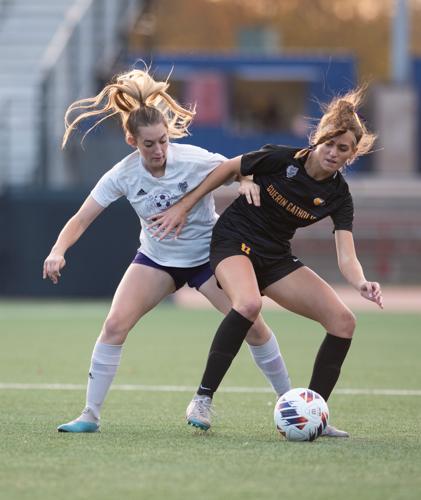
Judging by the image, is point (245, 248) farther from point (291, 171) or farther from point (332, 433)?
point (332, 433)

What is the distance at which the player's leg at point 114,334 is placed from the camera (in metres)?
6.68

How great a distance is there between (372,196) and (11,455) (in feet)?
71.9

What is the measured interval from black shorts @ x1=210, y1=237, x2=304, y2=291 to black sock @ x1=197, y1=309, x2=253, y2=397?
12.9 inches

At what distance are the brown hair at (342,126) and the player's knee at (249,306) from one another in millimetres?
861

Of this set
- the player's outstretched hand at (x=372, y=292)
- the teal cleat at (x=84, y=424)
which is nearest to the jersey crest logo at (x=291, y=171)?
the player's outstretched hand at (x=372, y=292)

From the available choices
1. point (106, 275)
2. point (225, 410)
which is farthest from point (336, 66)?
point (225, 410)

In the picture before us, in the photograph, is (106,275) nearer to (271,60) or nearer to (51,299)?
(51,299)

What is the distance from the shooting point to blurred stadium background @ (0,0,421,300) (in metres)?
19.2

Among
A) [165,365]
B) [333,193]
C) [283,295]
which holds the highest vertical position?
[333,193]

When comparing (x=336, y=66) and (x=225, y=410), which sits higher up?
(x=336, y=66)

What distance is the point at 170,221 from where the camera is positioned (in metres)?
6.69

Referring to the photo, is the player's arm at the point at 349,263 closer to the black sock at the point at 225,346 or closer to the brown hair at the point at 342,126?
the brown hair at the point at 342,126

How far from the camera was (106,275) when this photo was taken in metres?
19.0

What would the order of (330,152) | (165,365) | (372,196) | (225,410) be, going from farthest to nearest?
(372,196), (165,365), (225,410), (330,152)
